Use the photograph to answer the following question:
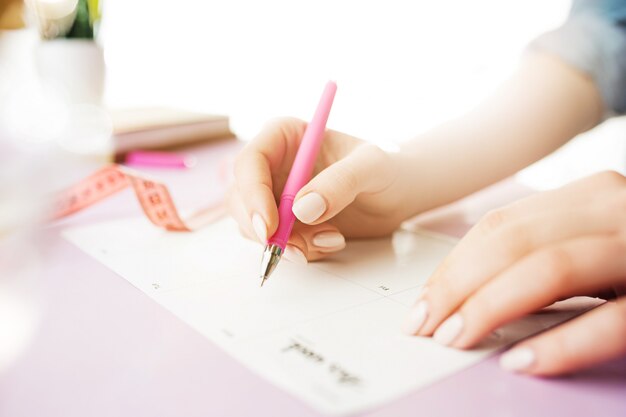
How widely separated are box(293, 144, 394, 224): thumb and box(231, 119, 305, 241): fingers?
29 millimetres

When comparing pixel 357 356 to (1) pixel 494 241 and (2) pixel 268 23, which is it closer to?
(1) pixel 494 241

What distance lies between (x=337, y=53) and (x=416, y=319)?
6.05 ft

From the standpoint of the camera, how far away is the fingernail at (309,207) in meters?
0.51

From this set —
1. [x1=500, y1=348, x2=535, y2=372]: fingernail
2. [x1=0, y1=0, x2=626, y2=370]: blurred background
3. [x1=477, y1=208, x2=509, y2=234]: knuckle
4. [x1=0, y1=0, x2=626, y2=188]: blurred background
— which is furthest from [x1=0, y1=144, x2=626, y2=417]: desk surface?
[x1=0, y1=0, x2=626, y2=188]: blurred background

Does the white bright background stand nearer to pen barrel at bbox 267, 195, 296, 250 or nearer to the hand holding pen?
the hand holding pen

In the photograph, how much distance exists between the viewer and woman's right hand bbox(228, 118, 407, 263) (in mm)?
520

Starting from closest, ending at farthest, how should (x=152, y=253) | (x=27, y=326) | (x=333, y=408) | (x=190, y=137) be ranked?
(x=333, y=408) < (x=27, y=326) < (x=152, y=253) < (x=190, y=137)

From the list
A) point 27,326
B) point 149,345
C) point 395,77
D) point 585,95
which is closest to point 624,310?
point 149,345

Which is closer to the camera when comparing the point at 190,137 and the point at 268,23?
the point at 190,137

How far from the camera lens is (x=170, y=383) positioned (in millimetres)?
359

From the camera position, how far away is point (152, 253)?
58 centimetres

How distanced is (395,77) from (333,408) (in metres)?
1.95

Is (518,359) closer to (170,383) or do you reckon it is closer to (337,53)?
(170,383)

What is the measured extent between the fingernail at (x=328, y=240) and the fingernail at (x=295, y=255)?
0.7 inches
